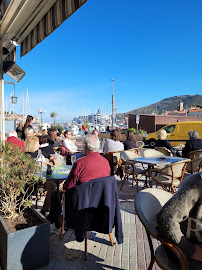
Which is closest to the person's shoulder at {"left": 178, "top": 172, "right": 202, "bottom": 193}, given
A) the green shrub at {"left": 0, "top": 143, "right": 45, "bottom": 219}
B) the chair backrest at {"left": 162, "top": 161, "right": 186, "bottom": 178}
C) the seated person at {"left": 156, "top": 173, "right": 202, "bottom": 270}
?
the seated person at {"left": 156, "top": 173, "right": 202, "bottom": 270}

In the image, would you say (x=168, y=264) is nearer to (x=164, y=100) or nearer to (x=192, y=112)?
(x=192, y=112)

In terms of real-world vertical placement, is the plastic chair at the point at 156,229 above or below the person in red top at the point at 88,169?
below

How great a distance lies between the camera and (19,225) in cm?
231

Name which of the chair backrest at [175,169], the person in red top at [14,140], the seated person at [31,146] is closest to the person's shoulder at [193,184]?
the chair backrest at [175,169]

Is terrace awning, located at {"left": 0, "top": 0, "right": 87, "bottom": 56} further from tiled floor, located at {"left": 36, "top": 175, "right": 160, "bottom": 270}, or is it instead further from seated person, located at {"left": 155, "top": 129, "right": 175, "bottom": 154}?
seated person, located at {"left": 155, "top": 129, "right": 175, "bottom": 154}

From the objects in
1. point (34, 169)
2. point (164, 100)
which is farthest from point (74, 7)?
point (164, 100)

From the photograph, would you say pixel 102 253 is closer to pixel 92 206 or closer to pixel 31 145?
pixel 92 206

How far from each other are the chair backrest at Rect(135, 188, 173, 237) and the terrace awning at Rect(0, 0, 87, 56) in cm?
173

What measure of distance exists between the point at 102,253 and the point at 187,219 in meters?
1.50

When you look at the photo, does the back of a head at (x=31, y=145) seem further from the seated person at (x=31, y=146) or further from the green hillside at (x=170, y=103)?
the green hillside at (x=170, y=103)

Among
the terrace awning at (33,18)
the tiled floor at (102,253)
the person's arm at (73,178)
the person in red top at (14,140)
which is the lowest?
the tiled floor at (102,253)

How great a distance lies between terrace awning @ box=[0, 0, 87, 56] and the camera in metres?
2.28

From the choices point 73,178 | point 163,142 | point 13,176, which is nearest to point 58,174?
point 73,178

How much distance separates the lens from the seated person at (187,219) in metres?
1.34
